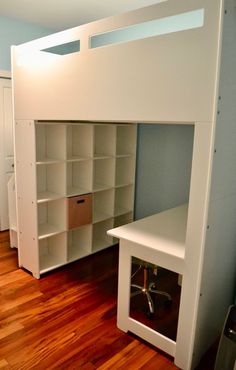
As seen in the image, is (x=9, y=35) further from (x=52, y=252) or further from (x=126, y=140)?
(x=52, y=252)

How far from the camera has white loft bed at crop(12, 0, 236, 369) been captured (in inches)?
55.7

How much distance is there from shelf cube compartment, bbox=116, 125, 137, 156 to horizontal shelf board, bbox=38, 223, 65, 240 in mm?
1100

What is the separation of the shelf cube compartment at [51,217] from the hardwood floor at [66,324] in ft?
1.39

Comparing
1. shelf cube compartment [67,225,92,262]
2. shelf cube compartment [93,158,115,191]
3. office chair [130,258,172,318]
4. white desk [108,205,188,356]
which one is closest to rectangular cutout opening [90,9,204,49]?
shelf cube compartment [93,158,115,191]

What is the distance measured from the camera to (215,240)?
1.65m

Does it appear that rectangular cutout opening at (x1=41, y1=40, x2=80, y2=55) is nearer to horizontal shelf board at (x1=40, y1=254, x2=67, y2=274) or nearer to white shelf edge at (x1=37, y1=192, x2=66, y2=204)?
white shelf edge at (x1=37, y1=192, x2=66, y2=204)

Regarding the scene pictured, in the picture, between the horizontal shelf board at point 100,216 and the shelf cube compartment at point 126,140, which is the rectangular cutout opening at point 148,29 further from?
the horizontal shelf board at point 100,216

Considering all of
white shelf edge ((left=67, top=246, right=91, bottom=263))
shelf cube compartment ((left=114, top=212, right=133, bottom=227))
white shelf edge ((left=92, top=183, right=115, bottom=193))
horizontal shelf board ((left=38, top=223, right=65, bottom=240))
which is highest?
white shelf edge ((left=92, top=183, right=115, bottom=193))

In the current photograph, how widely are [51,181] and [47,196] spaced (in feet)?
0.73

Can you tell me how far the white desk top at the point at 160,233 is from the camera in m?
1.75

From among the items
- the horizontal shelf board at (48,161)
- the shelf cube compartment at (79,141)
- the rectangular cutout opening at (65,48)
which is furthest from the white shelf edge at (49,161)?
the rectangular cutout opening at (65,48)

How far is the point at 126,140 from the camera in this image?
3.43 metres

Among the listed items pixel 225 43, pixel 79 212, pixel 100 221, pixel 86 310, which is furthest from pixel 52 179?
pixel 225 43

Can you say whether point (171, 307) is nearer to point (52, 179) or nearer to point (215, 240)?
point (215, 240)
